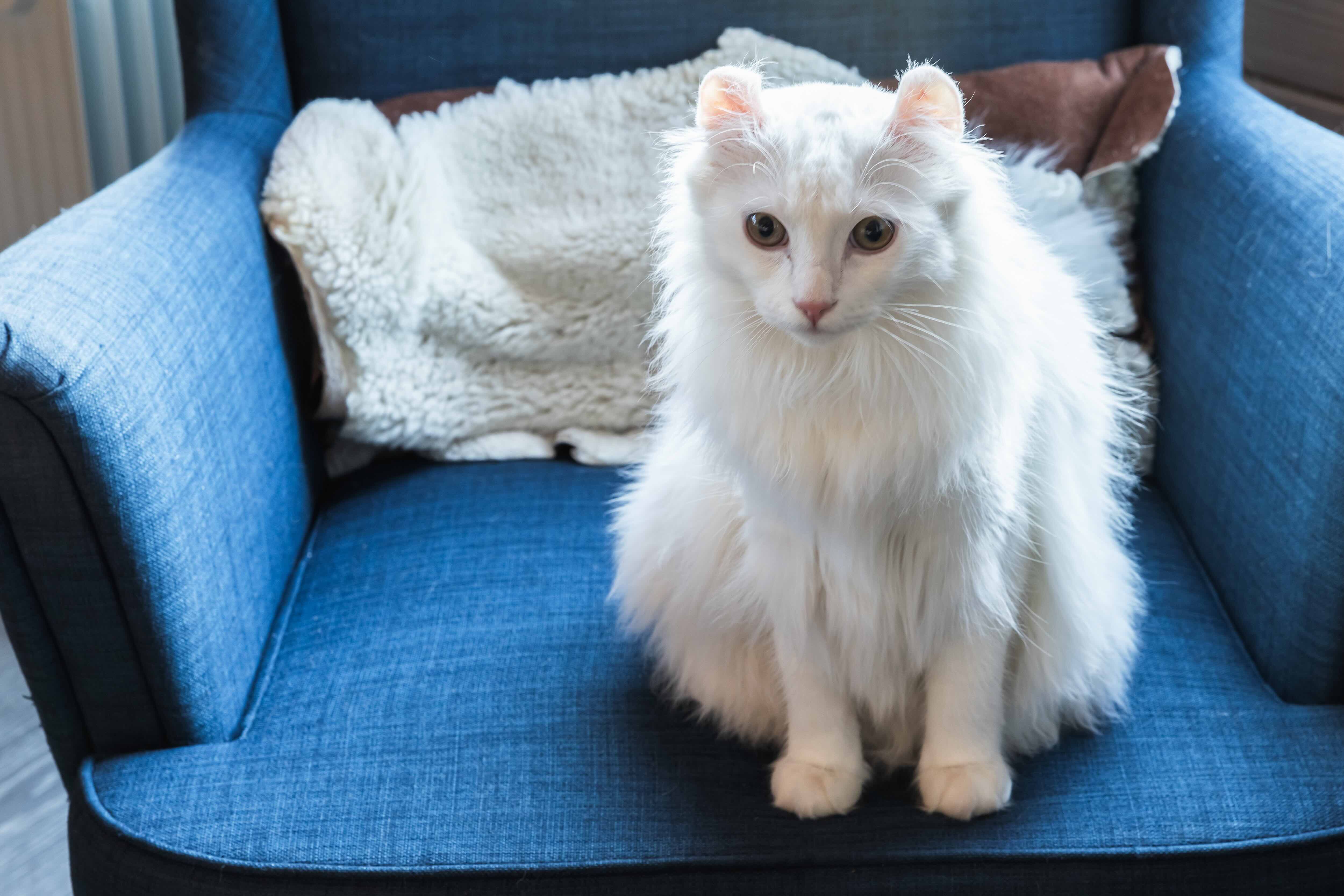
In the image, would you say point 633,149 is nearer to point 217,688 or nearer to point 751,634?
point 751,634

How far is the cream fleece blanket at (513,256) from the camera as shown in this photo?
1.46 metres

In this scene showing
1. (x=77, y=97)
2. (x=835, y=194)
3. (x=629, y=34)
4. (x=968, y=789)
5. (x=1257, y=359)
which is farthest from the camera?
(x=77, y=97)

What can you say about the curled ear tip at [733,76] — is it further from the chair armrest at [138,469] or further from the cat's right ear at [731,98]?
the chair armrest at [138,469]

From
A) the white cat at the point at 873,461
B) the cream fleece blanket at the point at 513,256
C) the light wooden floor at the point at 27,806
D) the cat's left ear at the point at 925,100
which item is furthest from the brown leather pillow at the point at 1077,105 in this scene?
the light wooden floor at the point at 27,806

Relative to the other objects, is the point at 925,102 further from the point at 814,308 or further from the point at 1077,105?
the point at 1077,105

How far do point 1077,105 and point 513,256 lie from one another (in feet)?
2.49

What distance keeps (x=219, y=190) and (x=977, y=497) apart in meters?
0.94

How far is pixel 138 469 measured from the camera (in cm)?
100

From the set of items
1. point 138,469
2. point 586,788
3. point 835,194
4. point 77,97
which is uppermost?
point 835,194

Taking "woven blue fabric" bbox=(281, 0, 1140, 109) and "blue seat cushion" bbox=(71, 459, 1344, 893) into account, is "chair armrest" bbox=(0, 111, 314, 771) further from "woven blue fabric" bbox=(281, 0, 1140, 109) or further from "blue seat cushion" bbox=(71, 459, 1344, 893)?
"woven blue fabric" bbox=(281, 0, 1140, 109)

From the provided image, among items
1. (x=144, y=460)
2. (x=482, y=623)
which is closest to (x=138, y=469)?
(x=144, y=460)

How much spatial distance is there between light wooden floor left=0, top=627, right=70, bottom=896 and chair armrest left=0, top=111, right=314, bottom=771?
1.40 ft

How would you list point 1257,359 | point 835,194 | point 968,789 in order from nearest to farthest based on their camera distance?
point 835,194 < point 968,789 < point 1257,359

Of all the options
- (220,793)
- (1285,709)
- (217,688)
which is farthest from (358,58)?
(1285,709)
